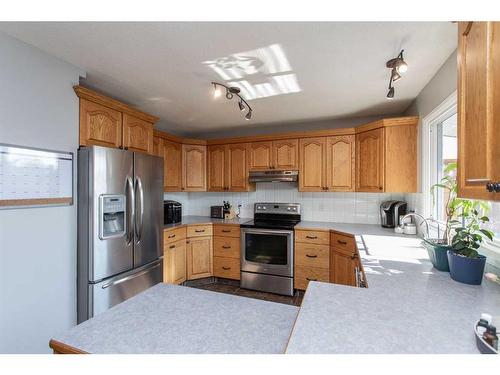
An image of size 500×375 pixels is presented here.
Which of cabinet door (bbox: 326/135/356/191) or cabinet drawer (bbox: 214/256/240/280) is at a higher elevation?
cabinet door (bbox: 326/135/356/191)

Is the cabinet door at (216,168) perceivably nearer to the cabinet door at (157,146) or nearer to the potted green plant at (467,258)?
the cabinet door at (157,146)

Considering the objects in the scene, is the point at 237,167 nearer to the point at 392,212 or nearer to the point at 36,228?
the point at 392,212

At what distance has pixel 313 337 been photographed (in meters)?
0.73

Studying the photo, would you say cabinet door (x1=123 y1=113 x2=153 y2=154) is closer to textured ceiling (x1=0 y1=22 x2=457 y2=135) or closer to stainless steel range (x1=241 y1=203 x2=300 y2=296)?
textured ceiling (x1=0 y1=22 x2=457 y2=135)

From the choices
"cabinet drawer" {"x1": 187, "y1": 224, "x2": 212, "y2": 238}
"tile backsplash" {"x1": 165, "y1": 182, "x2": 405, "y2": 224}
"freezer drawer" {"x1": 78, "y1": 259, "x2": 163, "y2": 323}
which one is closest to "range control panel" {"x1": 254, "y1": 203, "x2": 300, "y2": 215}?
"tile backsplash" {"x1": 165, "y1": 182, "x2": 405, "y2": 224}

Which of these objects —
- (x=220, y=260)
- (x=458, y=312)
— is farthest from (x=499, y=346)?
(x=220, y=260)

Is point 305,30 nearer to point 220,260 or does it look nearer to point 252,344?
point 252,344

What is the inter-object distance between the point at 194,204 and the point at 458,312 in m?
3.80

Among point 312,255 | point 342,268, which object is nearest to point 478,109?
point 342,268

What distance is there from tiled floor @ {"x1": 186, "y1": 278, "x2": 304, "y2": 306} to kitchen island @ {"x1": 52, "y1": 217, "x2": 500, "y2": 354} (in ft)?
6.25

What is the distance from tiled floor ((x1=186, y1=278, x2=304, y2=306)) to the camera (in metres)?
2.90

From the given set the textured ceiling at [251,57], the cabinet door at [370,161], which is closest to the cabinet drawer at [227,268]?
the cabinet door at [370,161]

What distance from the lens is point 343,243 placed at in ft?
8.58

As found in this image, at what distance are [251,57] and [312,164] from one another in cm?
185
